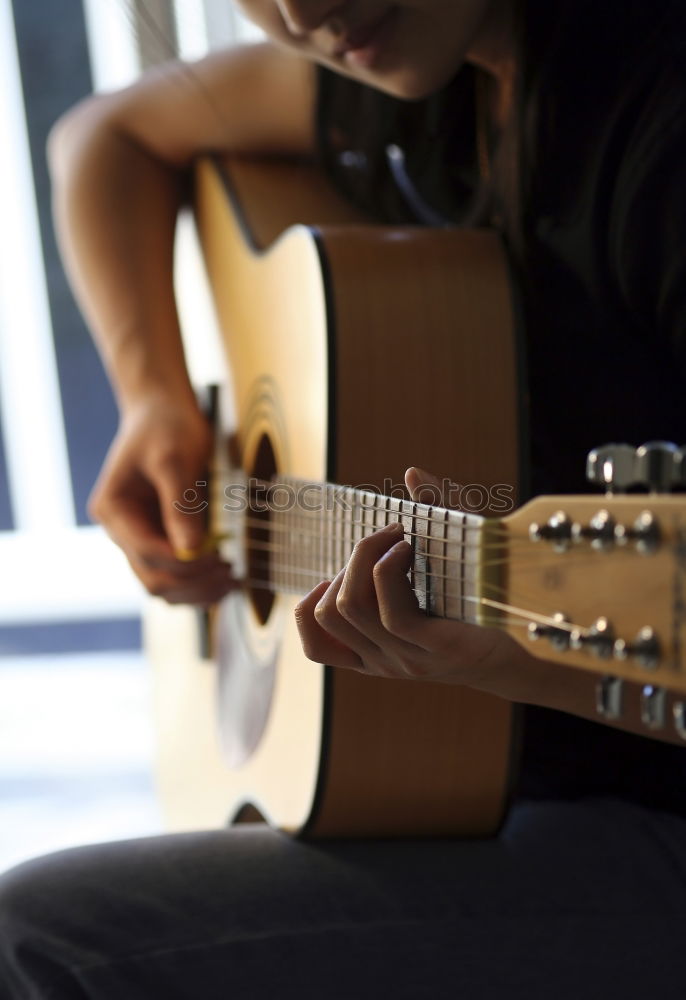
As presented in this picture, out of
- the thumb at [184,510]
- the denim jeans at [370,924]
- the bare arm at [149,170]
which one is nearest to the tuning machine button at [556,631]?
the denim jeans at [370,924]

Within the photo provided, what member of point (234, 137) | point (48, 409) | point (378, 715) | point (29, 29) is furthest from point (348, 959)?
point (29, 29)

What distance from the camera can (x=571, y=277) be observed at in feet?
1.92

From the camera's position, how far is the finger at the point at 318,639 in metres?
0.45

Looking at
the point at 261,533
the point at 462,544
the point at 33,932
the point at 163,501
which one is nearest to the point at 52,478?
the point at 163,501

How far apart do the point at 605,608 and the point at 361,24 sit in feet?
1.38

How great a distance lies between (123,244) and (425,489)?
0.61 m

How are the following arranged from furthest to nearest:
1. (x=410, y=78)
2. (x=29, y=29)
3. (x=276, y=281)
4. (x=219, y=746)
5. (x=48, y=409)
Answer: (x=48, y=409) → (x=29, y=29) → (x=219, y=746) → (x=276, y=281) → (x=410, y=78)

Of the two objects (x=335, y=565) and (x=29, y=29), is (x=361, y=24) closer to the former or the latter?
(x=335, y=565)

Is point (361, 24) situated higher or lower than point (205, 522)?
higher

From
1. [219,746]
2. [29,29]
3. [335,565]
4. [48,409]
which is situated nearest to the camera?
[335,565]

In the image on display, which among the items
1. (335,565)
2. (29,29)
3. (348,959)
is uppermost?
(29,29)

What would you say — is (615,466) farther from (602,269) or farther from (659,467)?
(602,269)

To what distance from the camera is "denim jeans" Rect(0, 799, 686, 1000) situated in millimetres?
539

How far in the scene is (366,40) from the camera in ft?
1.99
